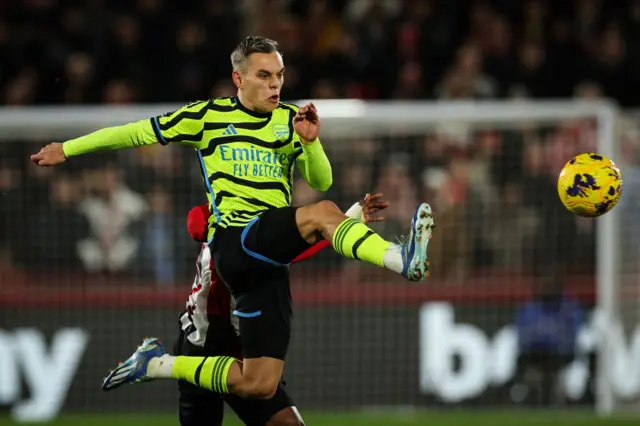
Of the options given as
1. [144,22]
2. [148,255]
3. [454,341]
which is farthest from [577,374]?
[144,22]

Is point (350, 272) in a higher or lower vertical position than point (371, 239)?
lower

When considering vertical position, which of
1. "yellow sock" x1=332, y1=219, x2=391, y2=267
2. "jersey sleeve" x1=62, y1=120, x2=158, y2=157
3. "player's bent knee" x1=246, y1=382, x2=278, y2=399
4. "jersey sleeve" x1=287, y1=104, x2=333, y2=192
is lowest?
"player's bent knee" x1=246, y1=382, x2=278, y2=399

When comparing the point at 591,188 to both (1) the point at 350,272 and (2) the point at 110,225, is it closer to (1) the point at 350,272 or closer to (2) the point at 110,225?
(1) the point at 350,272

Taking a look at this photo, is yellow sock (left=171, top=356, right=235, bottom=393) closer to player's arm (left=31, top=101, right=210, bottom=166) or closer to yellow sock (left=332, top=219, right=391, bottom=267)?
yellow sock (left=332, top=219, right=391, bottom=267)

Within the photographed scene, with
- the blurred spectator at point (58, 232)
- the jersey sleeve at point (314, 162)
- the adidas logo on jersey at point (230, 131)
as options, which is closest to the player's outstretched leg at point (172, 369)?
the jersey sleeve at point (314, 162)

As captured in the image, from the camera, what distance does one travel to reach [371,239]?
6277 millimetres

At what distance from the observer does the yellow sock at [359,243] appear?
20.4 ft

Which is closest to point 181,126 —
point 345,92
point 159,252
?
point 159,252

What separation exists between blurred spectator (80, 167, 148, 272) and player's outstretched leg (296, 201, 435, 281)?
5.02m

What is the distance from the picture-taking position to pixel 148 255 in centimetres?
1127

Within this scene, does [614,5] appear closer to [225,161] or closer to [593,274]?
[593,274]

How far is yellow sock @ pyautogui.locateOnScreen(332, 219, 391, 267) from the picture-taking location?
6.23 metres

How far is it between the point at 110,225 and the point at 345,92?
3318mm

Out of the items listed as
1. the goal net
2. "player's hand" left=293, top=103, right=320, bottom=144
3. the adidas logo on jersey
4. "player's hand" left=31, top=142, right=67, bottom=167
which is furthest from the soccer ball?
the goal net
